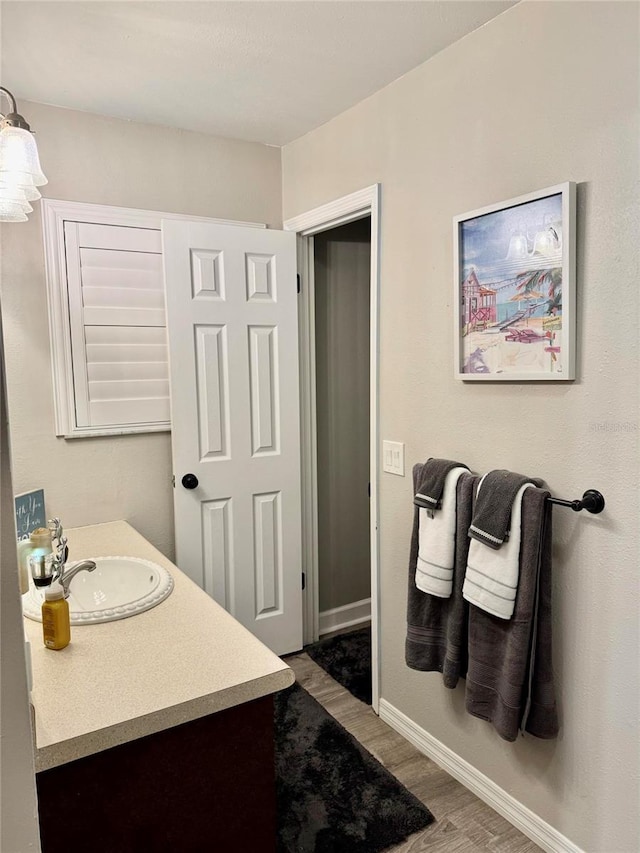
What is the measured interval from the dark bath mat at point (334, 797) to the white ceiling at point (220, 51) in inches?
94.3

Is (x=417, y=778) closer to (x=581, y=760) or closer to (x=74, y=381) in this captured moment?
(x=581, y=760)

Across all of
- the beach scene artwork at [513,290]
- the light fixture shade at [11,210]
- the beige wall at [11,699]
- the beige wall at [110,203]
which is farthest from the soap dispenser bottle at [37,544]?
the beach scene artwork at [513,290]

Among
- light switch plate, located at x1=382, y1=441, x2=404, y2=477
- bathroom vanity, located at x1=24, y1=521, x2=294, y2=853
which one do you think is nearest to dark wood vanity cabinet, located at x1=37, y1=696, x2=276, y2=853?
bathroom vanity, located at x1=24, y1=521, x2=294, y2=853

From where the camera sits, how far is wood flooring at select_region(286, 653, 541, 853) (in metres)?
1.76

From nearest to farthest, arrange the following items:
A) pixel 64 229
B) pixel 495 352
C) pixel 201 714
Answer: pixel 201 714, pixel 495 352, pixel 64 229

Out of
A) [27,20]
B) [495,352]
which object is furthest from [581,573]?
[27,20]

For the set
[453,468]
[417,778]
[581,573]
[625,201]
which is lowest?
[417,778]

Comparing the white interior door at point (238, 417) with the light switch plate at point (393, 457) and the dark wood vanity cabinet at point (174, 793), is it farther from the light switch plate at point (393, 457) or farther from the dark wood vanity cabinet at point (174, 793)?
the dark wood vanity cabinet at point (174, 793)

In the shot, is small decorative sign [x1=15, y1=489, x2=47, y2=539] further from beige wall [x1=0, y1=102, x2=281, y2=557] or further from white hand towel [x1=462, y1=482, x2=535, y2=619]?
white hand towel [x1=462, y1=482, x2=535, y2=619]

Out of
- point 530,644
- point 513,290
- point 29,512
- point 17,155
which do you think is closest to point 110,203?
point 17,155

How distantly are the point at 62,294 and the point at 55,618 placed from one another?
1423 millimetres

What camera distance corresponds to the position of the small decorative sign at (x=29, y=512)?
62.6 inches

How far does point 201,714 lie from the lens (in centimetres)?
118

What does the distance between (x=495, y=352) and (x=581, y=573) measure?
0.67 metres
